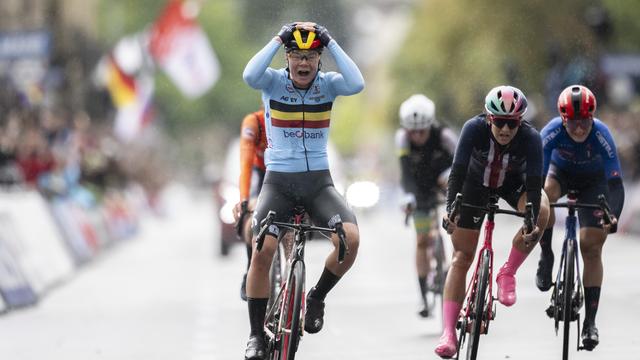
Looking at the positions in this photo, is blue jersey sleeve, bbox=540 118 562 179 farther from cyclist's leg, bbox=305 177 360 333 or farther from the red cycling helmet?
cyclist's leg, bbox=305 177 360 333

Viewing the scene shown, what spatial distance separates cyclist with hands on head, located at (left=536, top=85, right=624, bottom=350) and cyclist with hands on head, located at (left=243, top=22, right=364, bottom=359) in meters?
1.46

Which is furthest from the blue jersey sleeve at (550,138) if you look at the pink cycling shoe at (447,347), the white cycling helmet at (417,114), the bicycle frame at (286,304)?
the white cycling helmet at (417,114)

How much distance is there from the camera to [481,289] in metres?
9.37

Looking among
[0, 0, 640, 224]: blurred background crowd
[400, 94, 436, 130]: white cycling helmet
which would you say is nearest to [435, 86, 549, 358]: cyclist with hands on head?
[400, 94, 436, 130]: white cycling helmet

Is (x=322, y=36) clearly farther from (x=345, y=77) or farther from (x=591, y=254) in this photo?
(x=591, y=254)

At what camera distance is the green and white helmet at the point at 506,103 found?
923 centimetres

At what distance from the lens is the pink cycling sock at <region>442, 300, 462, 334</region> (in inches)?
→ 380

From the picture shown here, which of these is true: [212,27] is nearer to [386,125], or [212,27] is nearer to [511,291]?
[386,125]

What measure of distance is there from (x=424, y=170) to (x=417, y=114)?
656 millimetres

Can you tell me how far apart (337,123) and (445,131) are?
143 m

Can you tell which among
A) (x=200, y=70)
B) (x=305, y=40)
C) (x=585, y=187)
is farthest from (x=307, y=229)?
(x=200, y=70)

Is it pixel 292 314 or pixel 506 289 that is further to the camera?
pixel 506 289

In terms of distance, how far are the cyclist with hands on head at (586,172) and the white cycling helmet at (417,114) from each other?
89.3 inches

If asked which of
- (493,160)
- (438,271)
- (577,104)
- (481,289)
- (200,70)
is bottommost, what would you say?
(438,271)
